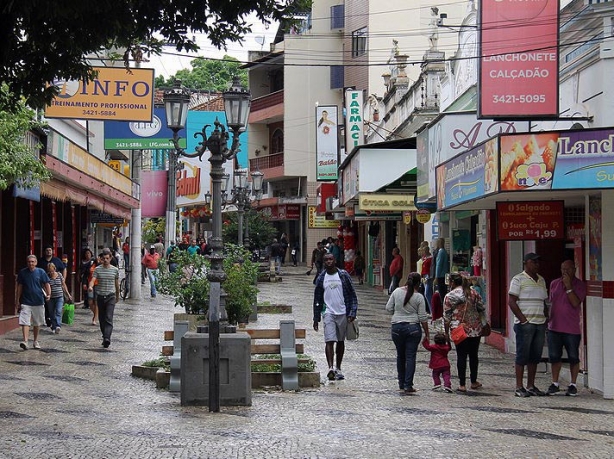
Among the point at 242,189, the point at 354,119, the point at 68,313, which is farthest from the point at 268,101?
the point at 68,313

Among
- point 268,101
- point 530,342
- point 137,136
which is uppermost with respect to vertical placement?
point 268,101

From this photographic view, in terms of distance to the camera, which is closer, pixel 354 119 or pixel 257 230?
pixel 354 119

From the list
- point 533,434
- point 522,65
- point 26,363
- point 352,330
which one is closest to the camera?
point 533,434

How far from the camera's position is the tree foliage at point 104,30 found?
869 centimetres

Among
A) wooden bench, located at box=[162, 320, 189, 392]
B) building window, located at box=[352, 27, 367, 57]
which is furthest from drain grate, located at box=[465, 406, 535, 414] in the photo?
building window, located at box=[352, 27, 367, 57]

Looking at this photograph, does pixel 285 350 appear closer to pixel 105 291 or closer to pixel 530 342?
pixel 530 342

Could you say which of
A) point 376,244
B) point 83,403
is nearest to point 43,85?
point 83,403

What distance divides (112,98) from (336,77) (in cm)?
3696

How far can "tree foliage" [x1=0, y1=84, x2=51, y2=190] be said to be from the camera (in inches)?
623

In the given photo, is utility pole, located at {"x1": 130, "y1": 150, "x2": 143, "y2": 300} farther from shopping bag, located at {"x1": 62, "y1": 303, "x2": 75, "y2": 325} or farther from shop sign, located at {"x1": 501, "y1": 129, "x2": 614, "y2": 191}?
shop sign, located at {"x1": 501, "y1": 129, "x2": 614, "y2": 191}

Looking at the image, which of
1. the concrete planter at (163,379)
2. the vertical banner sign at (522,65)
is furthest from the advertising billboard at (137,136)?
the vertical banner sign at (522,65)

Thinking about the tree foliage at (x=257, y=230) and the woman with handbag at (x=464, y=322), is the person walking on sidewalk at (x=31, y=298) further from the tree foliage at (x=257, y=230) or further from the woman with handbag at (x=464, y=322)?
the tree foliage at (x=257, y=230)

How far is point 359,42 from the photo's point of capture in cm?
5369

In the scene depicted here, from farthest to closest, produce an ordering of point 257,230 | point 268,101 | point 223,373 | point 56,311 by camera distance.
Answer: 1. point 268,101
2. point 257,230
3. point 56,311
4. point 223,373
